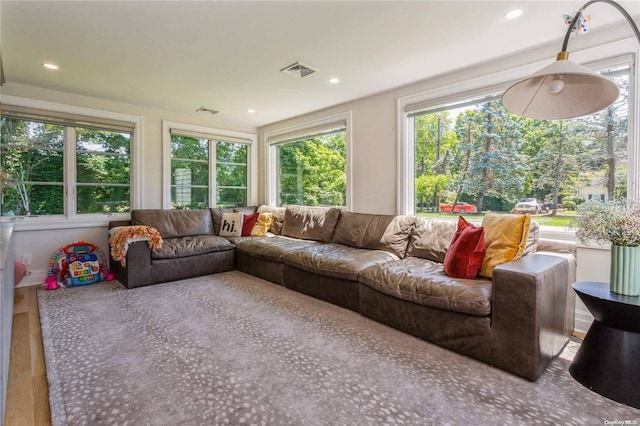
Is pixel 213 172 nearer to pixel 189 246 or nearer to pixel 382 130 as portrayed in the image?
pixel 189 246

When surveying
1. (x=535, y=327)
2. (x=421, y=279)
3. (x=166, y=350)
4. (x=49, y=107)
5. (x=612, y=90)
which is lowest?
(x=166, y=350)

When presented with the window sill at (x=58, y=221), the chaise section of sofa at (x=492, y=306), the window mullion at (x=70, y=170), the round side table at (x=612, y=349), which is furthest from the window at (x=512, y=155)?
the window mullion at (x=70, y=170)

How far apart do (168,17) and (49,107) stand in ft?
8.62

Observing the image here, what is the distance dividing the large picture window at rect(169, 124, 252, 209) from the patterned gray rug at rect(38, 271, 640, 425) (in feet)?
8.08

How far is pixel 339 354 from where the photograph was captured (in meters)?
2.06

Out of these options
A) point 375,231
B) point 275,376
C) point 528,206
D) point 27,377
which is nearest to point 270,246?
point 375,231

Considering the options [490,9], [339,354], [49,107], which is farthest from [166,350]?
[49,107]

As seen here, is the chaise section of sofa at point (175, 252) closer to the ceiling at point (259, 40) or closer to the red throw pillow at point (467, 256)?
the ceiling at point (259, 40)

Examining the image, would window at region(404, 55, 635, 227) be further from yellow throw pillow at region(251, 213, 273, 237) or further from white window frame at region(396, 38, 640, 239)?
yellow throw pillow at region(251, 213, 273, 237)

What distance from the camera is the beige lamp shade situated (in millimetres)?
1402

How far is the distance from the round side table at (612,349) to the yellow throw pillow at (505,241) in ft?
1.60

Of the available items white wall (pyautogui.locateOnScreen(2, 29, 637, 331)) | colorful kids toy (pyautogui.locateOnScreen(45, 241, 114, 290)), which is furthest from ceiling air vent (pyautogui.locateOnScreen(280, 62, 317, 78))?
colorful kids toy (pyautogui.locateOnScreen(45, 241, 114, 290))

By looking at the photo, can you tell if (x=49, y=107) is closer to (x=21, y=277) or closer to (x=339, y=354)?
(x=21, y=277)

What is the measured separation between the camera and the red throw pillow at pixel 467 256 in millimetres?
2314
